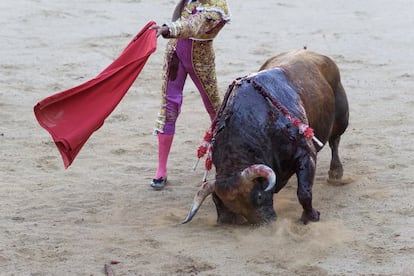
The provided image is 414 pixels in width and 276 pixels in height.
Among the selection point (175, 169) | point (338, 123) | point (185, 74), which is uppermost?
point (185, 74)

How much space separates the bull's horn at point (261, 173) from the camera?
5191mm

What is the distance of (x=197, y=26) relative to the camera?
589 centimetres

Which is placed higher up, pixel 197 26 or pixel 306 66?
Answer: pixel 197 26

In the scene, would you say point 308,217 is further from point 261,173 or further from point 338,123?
point 338,123

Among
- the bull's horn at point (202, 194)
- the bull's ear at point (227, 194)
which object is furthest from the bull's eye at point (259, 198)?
the bull's horn at point (202, 194)

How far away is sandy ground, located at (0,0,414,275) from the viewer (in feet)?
16.8

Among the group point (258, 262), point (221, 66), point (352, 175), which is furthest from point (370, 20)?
point (258, 262)

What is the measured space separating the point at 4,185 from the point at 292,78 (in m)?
2.09

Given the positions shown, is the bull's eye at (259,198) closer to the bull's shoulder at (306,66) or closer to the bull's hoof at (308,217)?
the bull's hoof at (308,217)

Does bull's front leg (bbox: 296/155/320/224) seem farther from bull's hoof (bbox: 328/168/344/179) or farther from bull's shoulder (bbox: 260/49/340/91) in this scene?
bull's hoof (bbox: 328/168/344/179)

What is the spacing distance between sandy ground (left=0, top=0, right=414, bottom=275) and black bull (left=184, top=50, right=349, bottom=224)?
0.16 metres

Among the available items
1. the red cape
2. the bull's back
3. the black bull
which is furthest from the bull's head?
the red cape

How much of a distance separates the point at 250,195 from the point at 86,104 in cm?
127

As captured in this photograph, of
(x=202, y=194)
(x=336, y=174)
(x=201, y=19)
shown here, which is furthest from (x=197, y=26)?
(x=336, y=174)
